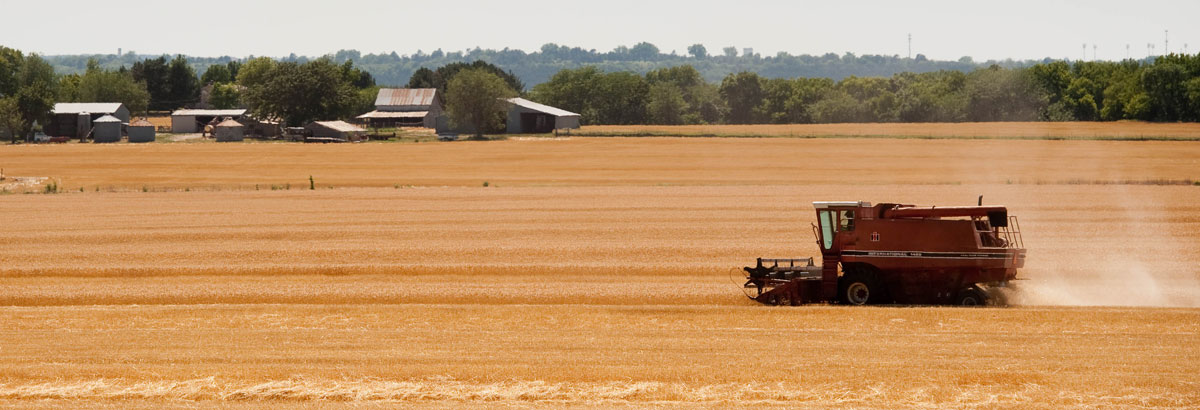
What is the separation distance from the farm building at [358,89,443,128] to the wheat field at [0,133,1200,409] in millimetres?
69831

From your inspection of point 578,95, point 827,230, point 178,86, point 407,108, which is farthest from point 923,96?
point 827,230

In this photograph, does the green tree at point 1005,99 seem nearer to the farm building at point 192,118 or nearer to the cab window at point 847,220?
the farm building at point 192,118

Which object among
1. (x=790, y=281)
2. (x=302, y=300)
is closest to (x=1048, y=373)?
(x=790, y=281)

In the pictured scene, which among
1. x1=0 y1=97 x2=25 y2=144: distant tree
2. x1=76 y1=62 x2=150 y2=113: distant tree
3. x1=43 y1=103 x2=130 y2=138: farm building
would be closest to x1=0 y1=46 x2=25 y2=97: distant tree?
x1=76 y1=62 x2=150 y2=113: distant tree

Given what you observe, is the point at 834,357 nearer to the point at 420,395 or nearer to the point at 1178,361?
the point at 1178,361

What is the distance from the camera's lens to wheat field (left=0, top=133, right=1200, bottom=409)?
15898 millimetres

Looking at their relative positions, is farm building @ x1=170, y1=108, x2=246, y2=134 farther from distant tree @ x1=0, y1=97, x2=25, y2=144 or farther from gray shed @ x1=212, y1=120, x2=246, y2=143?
distant tree @ x1=0, y1=97, x2=25, y2=144

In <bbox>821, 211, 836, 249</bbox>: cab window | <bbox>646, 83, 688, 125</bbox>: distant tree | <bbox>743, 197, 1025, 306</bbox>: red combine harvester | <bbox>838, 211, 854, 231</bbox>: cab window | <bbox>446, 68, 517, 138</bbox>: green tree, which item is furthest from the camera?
<bbox>646, 83, 688, 125</bbox>: distant tree

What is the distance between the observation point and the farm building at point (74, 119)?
4306 inches

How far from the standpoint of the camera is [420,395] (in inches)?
615

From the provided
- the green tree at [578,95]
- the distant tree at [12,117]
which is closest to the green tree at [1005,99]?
the green tree at [578,95]

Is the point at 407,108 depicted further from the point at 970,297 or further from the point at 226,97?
the point at 970,297

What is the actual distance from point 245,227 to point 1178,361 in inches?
1113

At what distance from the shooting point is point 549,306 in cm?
2328
